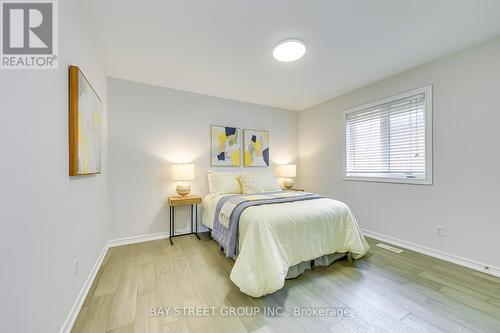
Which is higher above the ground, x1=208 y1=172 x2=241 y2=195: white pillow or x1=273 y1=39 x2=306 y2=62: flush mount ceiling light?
x1=273 y1=39 x2=306 y2=62: flush mount ceiling light

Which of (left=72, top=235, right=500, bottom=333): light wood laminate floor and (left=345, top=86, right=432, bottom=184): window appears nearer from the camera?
(left=72, top=235, right=500, bottom=333): light wood laminate floor

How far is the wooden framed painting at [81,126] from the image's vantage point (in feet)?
4.59

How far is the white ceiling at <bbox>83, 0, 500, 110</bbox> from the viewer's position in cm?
164

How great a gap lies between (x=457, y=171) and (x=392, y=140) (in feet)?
2.70

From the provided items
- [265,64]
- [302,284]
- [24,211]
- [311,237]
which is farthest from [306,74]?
[24,211]

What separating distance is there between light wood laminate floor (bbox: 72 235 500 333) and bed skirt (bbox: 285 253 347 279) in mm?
57

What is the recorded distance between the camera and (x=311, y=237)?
2068 mm

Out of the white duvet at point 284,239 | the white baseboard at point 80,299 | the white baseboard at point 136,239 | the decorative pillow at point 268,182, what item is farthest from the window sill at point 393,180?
the white baseboard at point 80,299

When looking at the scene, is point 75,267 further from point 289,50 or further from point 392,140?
point 392,140

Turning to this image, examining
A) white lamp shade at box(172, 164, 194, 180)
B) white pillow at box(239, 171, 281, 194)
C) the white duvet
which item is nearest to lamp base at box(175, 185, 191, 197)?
white lamp shade at box(172, 164, 194, 180)

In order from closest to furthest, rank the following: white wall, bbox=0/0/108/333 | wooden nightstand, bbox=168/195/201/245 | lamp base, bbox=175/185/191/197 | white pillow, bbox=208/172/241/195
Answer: white wall, bbox=0/0/108/333 → wooden nightstand, bbox=168/195/201/245 → lamp base, bbox=175/185/191/197 → white pillow, bbox=208/172/241/195

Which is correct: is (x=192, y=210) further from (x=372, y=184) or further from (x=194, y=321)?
(x=372, y=184)

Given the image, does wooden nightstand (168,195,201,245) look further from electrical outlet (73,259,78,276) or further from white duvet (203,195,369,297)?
electrical outlet (73,259,78,276)

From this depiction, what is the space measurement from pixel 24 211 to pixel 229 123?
310cm
